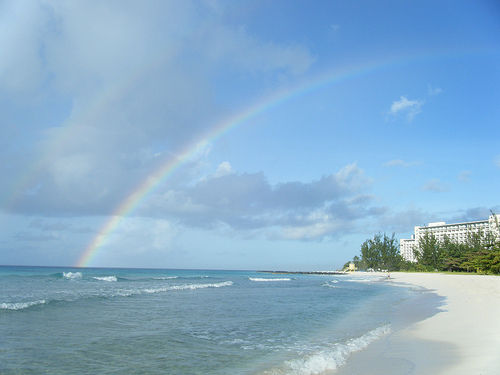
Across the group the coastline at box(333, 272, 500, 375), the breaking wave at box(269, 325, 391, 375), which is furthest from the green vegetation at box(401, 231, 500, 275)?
the breaking wave at box(269, 325, 391, 375)

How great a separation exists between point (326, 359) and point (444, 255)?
95.7m

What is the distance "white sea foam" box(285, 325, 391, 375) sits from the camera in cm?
873

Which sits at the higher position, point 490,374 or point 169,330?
point 490,374

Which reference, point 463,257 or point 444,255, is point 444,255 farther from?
point 463,257

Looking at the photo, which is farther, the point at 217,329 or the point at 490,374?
the point at 217,329

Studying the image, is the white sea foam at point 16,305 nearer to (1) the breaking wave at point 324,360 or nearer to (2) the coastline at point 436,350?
(1) the breaking wave at point 324,360

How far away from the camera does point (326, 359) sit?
944cm

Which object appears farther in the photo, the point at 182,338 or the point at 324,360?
the point at 182,338

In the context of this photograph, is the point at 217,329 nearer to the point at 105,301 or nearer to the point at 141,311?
the point at 141,311

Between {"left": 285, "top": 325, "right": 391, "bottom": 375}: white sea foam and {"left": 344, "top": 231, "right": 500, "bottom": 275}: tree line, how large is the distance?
5873 centimetres

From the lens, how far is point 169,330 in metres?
14.5

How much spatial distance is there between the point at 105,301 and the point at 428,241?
97.0 meters

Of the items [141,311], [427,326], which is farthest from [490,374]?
[141,311]

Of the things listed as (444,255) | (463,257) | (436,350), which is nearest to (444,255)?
(444,255)
